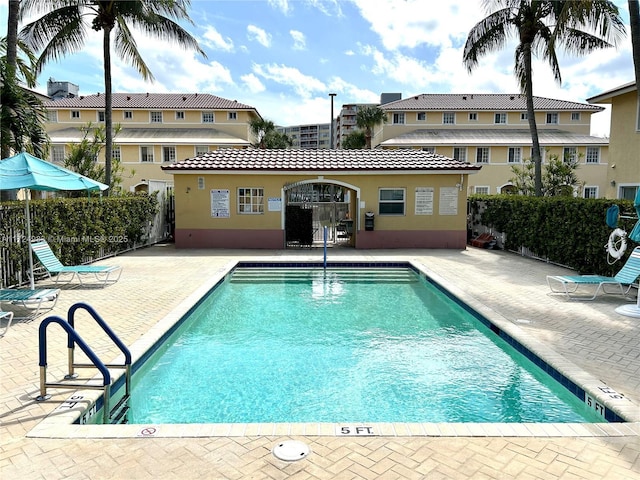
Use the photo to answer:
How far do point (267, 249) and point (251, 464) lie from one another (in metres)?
15.0

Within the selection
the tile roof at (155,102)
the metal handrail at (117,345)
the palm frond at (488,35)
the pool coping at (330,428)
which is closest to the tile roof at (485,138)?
the tile roof at (155,102)

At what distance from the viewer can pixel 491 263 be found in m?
15.3

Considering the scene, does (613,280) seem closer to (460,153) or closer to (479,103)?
(460,153)

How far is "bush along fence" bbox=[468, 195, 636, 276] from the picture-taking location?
11.8 metres

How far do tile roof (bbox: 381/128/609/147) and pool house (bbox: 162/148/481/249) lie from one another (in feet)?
76.8

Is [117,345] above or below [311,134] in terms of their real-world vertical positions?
below

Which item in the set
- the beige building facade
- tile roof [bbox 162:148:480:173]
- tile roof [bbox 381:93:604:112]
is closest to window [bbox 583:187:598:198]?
tile roof [bbox 381:93:604:112]

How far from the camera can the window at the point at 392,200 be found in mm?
18969

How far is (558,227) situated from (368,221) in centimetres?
687

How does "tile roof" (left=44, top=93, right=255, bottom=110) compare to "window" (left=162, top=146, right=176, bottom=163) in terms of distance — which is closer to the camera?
"window" (left=162, top=146, right=176, bottom=163)

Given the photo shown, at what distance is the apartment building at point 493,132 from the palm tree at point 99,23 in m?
26.5

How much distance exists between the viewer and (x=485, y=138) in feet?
139

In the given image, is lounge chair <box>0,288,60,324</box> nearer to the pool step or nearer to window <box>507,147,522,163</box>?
the pool step

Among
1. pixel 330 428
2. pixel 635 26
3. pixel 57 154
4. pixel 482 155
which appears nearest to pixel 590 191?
pixel 482 155
